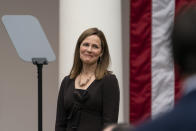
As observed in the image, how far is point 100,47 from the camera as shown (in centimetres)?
352

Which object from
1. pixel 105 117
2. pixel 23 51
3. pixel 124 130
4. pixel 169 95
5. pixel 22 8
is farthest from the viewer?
A: pixel 22 8

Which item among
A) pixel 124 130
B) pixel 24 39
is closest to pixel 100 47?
pixel 24 39

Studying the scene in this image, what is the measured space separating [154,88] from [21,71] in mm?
2083

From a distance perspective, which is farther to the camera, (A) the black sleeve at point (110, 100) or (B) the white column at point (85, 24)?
(B) the white column at point (85, 24)

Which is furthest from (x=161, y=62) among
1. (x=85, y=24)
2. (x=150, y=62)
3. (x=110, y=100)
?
(x=110, y=100)

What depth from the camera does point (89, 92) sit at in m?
3.37

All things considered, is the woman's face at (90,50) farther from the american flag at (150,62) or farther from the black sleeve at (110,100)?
Answer: the american flag at (150,62)

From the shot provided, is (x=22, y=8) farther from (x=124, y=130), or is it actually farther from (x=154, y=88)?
(x=124, y=130)

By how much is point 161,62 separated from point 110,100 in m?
1.93

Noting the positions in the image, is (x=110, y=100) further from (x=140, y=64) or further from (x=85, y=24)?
(x=140, y=64)

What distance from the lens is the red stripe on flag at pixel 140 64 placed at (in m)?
5.21

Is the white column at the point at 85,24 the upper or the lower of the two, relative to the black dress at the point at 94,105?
upper

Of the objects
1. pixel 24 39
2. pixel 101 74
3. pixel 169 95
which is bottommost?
pixel 169 95

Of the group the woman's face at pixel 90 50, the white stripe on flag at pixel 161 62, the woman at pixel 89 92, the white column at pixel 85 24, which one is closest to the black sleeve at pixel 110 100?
the woman at pixel 89 92
